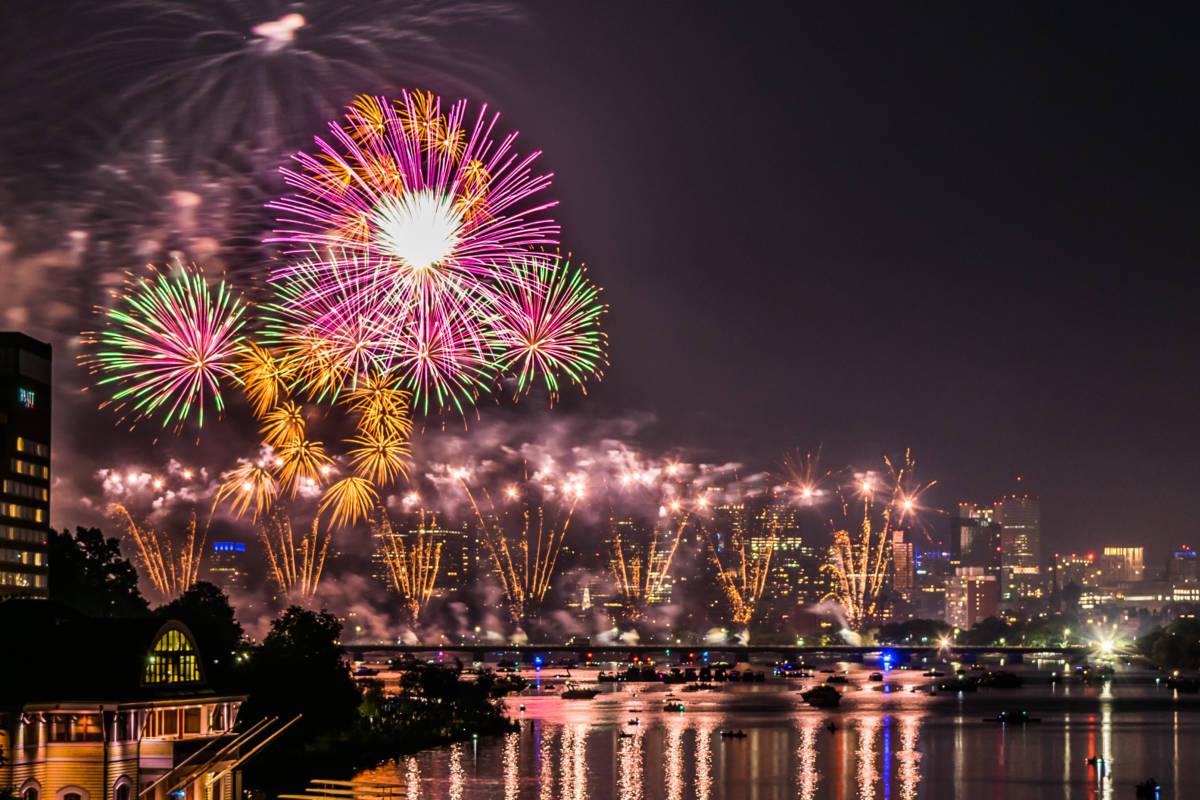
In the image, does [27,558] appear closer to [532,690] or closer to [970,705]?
[532,690]

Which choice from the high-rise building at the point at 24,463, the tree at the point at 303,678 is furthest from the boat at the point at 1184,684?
the tree at the point at 303,678

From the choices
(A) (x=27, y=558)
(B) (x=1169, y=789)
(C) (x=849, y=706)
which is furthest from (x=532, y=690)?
(B) (x=1169, y=789)

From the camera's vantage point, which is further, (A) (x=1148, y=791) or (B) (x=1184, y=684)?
(B) (x=1184, y=684)

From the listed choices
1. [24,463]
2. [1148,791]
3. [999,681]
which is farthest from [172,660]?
[999,681]

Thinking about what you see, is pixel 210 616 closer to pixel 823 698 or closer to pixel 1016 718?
pixel 823 698

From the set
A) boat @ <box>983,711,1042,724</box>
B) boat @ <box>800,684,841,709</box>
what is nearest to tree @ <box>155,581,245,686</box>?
boat @ <box>800,684,841,709</box>
